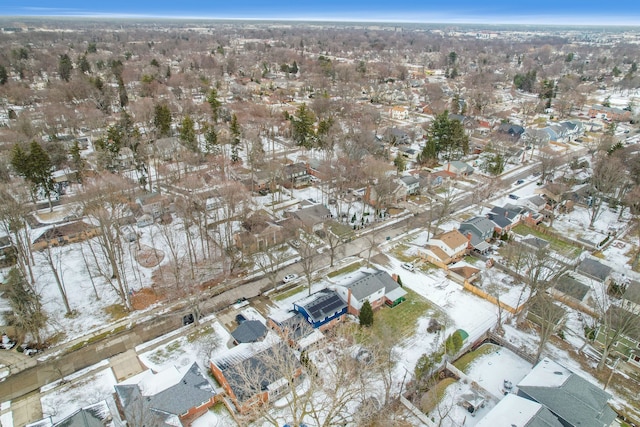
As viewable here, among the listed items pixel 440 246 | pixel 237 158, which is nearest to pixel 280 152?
pixel 237 158

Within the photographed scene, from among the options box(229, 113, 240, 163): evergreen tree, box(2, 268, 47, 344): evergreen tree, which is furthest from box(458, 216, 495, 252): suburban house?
box(2, 268, 47, 344): evergreen tree

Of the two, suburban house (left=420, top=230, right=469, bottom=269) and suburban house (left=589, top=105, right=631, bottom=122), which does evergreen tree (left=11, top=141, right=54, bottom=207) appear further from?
suburban house (left=589, top=105, right=631, bottom=122)

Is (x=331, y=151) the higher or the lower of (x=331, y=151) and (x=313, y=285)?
the higher

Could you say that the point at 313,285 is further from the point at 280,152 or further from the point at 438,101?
the point at 438,101

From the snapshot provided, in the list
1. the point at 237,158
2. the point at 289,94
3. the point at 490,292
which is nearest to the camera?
the point at 490,292

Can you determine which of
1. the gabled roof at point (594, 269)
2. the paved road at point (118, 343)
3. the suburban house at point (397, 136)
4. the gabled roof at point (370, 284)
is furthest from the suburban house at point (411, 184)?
the gabled roof at point (594, 269)

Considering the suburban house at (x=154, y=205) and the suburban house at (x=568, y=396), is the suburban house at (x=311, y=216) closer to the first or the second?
the suburban house at (x=154, y=205)

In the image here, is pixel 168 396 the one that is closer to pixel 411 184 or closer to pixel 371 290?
pixel 371 290

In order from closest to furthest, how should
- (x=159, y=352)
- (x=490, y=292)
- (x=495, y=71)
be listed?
(x=159, y=352), (x=490, y=292), (x=495, y=71)
